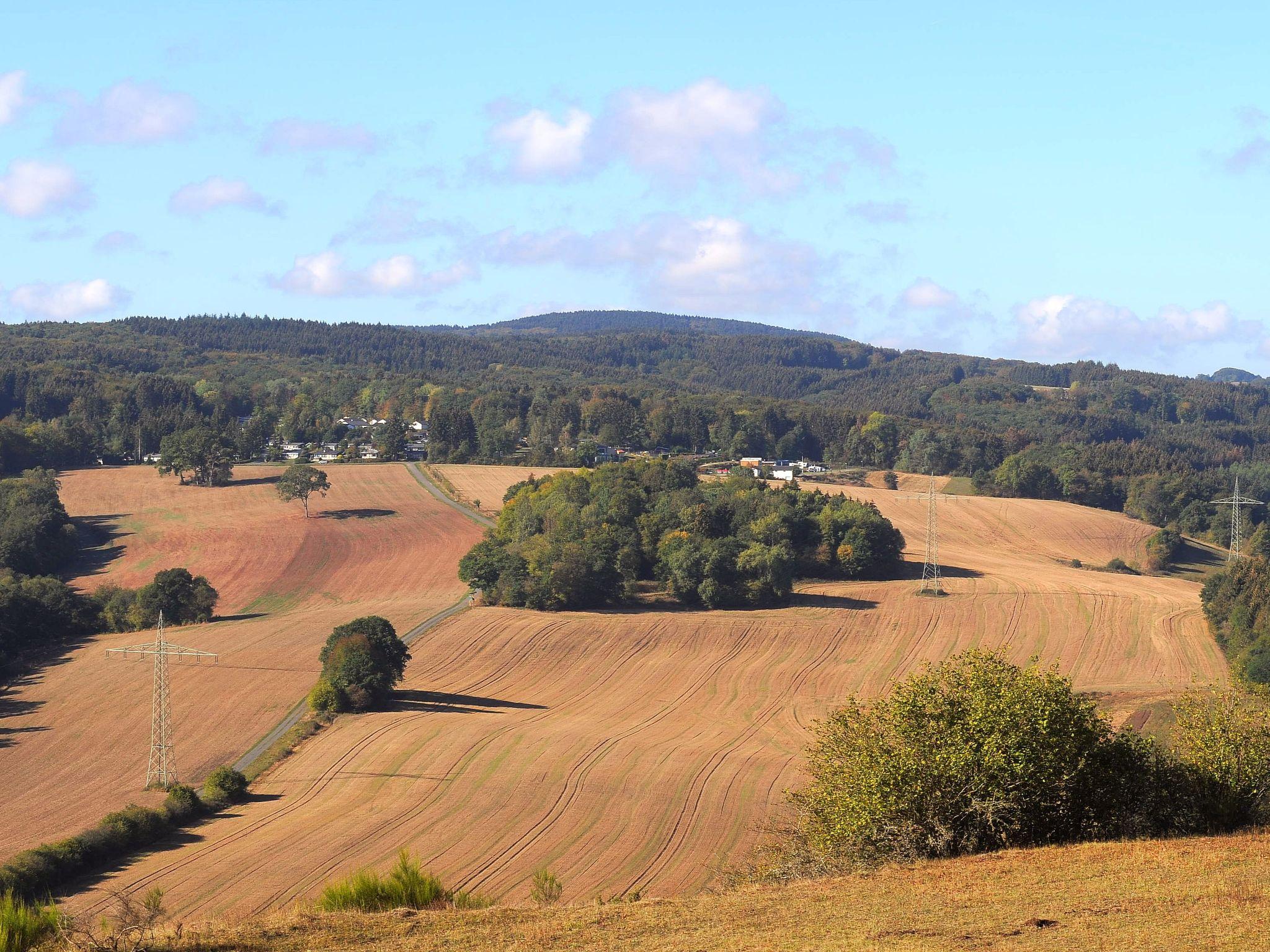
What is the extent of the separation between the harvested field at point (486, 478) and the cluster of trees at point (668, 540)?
18.2 m

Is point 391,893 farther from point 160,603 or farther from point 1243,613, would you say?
point 1243,613

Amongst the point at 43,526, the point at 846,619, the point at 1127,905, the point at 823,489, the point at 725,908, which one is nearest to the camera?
the point at 1127,905

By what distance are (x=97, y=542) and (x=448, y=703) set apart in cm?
6552

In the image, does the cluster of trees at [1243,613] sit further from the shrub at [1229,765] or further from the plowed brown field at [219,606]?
the plowed brown field at [219,606]

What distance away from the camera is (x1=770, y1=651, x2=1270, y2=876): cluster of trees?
31625 millimetres

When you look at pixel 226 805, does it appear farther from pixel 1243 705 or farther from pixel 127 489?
pixel 127 489

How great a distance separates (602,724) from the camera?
6638 centimetres

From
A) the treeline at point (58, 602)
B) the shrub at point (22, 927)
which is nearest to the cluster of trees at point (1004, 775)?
the shrub at point (22, 927)

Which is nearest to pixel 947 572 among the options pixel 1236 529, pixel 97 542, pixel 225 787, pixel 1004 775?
pixel 1236 529

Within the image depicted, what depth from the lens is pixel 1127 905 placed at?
2572 cm

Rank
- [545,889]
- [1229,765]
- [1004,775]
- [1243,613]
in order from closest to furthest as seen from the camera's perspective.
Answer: [1004,775], [1229,765], [545,889], [1243,613]

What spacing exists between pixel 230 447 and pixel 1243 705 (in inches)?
5270

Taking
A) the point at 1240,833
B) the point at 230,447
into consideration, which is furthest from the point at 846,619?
the point at 230,447

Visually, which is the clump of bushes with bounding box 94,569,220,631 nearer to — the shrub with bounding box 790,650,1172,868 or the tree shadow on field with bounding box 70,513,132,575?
the tree shadow on field with bounding box 70,513,132,575
